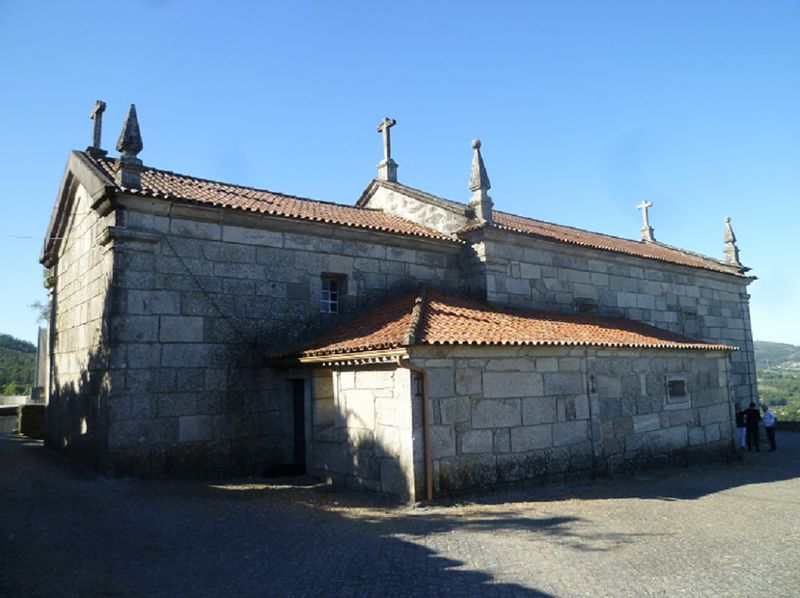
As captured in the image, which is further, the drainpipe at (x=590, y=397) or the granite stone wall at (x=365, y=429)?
the drainpipe at (x=590, y=397)

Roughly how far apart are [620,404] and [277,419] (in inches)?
262

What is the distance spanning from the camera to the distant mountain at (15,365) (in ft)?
116

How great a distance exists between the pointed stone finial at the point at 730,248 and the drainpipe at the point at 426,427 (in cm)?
1729

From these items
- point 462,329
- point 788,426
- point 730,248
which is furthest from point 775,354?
point 462,329

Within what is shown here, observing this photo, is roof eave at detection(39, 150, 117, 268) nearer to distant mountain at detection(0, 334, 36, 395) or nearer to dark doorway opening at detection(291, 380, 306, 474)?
dark doorway opening at detection(291, 380, 306, 474)

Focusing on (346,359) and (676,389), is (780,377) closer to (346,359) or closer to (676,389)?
(676,389)

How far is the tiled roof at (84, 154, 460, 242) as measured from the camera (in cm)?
1064

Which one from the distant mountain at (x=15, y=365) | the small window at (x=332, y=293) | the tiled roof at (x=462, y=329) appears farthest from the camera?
the distant mountain at (x=15, y=365)

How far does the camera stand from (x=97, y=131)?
13102mm

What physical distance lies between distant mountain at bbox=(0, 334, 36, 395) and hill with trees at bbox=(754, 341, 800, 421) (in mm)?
45713

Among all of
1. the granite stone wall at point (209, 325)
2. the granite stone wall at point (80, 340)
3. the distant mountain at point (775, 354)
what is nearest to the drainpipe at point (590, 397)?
the granite stone wall at point (209, 325)

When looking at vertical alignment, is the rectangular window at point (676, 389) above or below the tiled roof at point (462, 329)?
below

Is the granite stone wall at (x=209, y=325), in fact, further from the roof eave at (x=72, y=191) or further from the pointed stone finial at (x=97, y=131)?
the pointed stone finial at (x=97, y=131)

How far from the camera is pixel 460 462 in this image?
8734 millimetres
